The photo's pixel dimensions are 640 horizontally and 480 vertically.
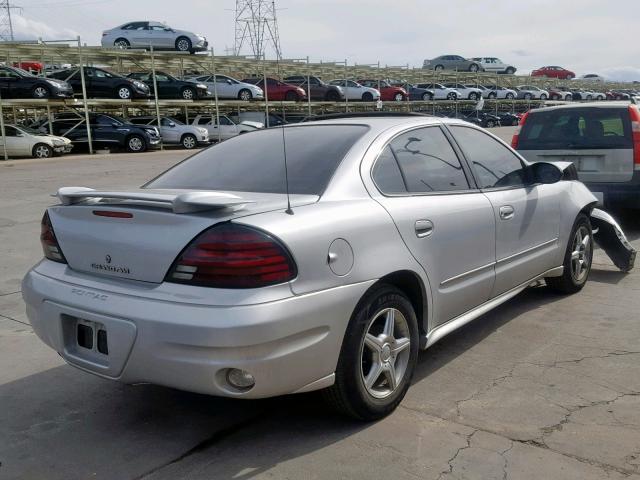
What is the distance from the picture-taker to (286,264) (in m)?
2.80

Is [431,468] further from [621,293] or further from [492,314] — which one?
[621,293]

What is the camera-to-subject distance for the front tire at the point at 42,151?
2423 cm

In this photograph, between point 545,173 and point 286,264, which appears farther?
point 545,173

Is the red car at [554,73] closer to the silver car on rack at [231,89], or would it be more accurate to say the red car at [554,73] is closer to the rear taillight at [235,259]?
the silver car on rack at [231,89]

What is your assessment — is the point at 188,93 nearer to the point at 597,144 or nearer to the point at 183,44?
the point at 183,44

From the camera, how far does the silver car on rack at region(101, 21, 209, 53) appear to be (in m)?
36.3

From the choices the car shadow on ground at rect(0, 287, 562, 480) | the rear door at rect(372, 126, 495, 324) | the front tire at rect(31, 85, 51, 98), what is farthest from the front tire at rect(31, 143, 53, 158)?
the rear door at rect(372, 126, 495, 324)

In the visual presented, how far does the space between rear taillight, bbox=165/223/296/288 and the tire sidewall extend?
1.61 ft

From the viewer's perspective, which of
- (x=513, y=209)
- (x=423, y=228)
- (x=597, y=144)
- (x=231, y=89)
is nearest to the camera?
(x=423, y=228)

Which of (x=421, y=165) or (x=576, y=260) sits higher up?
(x=421, y=165)

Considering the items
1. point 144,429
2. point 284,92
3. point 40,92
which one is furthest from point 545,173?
point 284,92

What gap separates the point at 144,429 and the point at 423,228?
1.82 metres

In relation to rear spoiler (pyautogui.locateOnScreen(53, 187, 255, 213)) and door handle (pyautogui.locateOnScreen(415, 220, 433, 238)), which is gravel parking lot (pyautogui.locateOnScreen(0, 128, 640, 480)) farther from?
rear spoiler (pyautogui.locateOnScreen(53, 187, 255, 213))

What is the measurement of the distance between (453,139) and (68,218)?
2.43 metres
